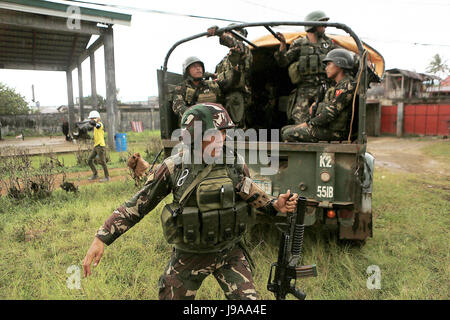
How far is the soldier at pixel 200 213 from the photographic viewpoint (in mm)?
1691

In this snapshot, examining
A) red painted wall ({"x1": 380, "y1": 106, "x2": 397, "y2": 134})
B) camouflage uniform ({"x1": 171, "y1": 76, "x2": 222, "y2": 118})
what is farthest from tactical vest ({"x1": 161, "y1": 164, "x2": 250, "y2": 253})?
red painted wall ({"x1": 380, "y1": 106, "x2": 397, "y2": 134})

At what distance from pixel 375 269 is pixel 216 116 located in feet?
7.41

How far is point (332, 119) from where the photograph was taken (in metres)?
3.19

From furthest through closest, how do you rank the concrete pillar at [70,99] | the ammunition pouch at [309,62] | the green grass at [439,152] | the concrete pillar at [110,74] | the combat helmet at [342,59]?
the concrete pillar at [70,99] → the concrete pillar at [110,74] → the green grass at [439,152] → the ammunition pouch at [309,62] → the combat helmet at [342,59]

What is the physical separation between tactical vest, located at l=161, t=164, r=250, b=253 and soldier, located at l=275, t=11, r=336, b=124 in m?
2.52

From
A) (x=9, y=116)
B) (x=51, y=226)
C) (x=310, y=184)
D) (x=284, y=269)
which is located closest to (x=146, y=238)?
(x=51, y=226)

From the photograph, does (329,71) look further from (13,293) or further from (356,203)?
(13,293)

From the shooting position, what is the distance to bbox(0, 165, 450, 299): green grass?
2672 mm

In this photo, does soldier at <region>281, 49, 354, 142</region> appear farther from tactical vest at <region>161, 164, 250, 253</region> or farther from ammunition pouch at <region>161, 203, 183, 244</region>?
ammunition pouch at <region>161, 203, 183, 244</region>

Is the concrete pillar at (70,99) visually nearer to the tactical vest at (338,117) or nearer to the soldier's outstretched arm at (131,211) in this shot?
the tactical vest at (338,117)

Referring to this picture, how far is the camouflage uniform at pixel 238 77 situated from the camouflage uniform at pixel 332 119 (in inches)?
42.2

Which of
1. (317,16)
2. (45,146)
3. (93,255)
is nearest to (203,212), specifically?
(93,255)

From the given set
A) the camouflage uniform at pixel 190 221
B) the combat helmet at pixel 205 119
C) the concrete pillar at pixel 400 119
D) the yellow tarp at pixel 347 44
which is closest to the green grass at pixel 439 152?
the concrete pillar at pixel 400 119

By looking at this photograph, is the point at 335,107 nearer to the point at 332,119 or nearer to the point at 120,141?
the point at 332,119
